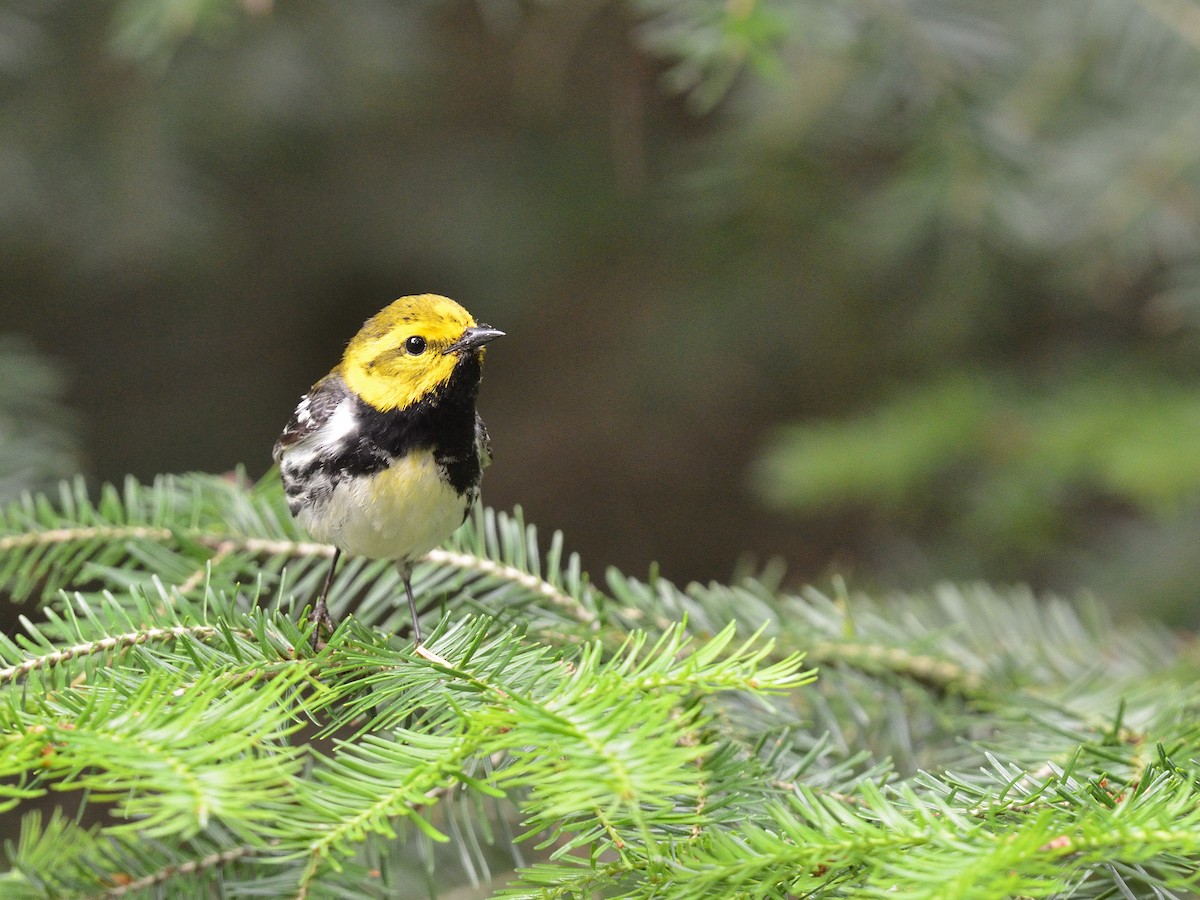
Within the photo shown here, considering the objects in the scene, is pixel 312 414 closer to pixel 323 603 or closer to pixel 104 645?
pixel 323 603

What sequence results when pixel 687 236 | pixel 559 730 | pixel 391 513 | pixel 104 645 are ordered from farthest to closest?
pixel 687 236, pixel 391 513, pixel 104 645, pixel 559 730

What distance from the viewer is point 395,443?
1.77 m

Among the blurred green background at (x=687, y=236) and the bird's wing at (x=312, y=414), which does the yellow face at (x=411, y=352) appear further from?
the blurred green background at (x=687, y=236)

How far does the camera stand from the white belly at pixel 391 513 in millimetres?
1668

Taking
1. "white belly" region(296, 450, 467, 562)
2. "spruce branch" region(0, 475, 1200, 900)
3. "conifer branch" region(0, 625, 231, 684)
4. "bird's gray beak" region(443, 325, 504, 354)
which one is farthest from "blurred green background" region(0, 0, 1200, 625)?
"conifer branch" region(0, 625, 231, 684)

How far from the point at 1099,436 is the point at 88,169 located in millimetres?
2696

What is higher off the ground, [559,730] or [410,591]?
[410,591]

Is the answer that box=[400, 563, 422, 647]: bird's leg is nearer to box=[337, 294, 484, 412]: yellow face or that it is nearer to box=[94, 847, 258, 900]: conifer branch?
box=[337, 294, 484, 412]: yellow face

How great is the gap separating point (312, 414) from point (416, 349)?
21cm

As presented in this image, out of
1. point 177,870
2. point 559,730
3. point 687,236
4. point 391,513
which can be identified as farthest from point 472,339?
point 687,236

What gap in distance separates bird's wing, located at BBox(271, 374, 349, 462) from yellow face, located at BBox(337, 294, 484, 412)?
0.04 meters

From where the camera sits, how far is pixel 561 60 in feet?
12.1

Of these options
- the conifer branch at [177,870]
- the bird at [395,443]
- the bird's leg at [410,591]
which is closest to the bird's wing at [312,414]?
the bird at [395,443]

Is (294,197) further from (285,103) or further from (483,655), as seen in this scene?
(483,655)
